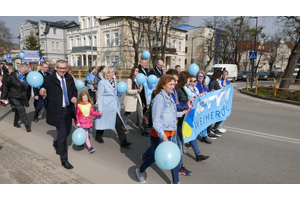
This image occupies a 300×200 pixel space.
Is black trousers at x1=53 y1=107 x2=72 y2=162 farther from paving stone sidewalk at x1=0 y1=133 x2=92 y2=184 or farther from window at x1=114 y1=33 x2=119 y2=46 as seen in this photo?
window at x1=114 y1=33 x2=119 y2=46

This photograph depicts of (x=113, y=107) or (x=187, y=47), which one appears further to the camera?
(x=187, y=47)

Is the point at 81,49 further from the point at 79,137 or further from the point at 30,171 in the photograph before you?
the point at 30,171

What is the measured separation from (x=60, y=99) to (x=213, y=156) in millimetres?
3251

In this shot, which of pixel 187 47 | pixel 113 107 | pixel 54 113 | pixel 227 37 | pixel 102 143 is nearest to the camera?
pixel 54 113

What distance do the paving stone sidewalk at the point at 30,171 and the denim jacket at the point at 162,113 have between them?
1.43 metres

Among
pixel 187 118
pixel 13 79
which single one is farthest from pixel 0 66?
pixel 187 118

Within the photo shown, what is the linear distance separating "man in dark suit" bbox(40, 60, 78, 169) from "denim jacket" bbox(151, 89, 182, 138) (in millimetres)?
1745

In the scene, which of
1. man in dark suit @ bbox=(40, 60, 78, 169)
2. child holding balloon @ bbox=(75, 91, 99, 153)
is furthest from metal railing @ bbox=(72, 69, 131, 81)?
man in dark suit @ bbox=(40, 60, 78, 169)

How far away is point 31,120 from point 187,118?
19.3ft

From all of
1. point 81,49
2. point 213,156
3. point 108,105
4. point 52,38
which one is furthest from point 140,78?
point 52,38

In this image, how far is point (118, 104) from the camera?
509cm

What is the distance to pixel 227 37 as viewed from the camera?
42.4 meters

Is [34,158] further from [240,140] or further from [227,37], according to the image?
[227,37]

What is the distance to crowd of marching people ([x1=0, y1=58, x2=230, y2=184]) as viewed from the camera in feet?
10.5
